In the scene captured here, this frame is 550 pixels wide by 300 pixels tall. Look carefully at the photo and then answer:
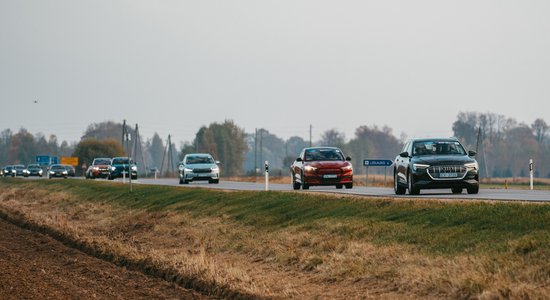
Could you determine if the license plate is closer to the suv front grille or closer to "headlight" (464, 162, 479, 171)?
the suv front grille

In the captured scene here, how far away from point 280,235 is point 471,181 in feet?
26.1

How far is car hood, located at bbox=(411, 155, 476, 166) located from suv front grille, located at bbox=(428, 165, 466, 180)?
0.38 ft

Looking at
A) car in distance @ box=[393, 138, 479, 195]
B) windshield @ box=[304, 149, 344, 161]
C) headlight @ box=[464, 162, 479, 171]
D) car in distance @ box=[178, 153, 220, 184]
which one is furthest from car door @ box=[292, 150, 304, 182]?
→ car in distance @ box=[178, 153, 220, 184]

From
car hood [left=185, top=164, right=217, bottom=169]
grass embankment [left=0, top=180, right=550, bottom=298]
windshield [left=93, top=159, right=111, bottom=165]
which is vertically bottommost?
grass embankment [left=0, top=180, right=550, bottom=298]

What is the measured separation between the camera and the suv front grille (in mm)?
27969

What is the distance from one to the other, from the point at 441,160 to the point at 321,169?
1064 centimetres

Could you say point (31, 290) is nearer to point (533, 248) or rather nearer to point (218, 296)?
point (218, 296)

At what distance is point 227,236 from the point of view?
25.5m

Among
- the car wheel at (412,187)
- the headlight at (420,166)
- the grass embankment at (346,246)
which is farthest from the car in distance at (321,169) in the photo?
the headlight at (420,166)

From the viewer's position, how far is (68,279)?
19531 mm

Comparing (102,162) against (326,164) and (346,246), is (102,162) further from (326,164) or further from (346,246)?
(346,246)

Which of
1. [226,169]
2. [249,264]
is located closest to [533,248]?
[249,264]

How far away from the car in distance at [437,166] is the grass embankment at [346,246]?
2370 millimetres

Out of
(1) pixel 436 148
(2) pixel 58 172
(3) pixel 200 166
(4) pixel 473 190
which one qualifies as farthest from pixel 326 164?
(2) pixel 58 172
